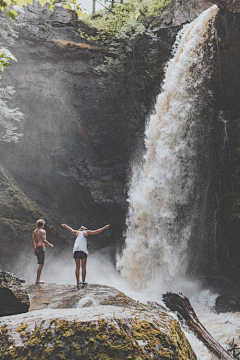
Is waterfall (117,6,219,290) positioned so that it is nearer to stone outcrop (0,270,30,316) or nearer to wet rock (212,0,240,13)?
wet rock (212,0,240,13)

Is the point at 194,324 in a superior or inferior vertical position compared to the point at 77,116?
inferior

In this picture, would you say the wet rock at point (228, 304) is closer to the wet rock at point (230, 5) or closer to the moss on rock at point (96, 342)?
the moss on rock at point (96, 342)

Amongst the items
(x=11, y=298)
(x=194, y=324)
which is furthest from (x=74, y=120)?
(x=11, y=298)

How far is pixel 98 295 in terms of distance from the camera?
5547mm

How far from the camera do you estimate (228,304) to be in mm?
7785

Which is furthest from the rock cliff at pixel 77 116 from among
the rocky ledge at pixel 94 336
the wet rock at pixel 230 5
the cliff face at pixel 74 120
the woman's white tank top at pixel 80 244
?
the rocky ledge at pixel 94 336

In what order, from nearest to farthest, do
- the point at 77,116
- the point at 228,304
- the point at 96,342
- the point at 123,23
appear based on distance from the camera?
the point at 96,342 → the point at 228,304 → the point at 77,116 → the point at 123,23

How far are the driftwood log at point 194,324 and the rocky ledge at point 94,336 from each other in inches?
97.4

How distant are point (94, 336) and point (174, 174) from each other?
9139mm

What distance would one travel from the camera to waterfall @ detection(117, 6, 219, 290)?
10.3m

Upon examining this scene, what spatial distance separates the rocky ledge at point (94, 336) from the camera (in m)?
2.11

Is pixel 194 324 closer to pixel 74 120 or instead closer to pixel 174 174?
pixel 174 174

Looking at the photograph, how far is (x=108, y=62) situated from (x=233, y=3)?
592 cm

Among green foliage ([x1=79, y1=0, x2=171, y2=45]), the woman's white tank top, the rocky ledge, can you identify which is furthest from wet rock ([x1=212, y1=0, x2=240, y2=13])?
the rocky ledge
